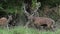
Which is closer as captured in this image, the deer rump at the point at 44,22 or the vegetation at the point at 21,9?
the deer rump at the point at 44,22

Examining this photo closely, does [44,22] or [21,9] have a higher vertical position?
[21,9]

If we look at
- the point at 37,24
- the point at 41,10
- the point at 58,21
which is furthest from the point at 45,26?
the point at 41,10

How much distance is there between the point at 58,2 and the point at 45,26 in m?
3.85

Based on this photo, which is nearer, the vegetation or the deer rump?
the deer rump

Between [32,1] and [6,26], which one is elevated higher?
[32,1]

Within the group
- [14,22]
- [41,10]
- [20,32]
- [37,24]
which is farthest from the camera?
[41,10]

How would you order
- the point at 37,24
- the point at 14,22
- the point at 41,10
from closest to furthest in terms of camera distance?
the point at 37,24
the point at 14,22
the point at 41,10

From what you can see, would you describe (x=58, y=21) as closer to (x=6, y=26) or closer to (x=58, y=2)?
(x=58, y=2)

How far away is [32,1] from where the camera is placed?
1473 cm

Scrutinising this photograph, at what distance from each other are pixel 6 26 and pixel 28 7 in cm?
266

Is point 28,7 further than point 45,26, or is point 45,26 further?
point 28,7

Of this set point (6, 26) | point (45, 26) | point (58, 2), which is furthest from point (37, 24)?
point (58, 2)

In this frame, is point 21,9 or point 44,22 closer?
point 44,22

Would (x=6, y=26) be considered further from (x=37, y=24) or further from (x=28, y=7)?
(x=28, y=7)
